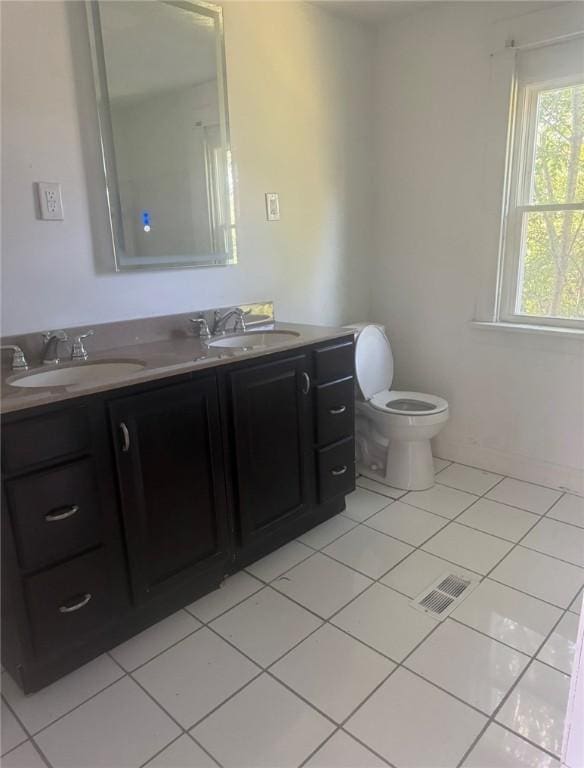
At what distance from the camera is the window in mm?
2250

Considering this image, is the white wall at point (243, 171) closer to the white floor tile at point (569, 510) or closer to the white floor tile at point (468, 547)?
the white floor tile at point (468, 547)

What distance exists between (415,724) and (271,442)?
0.97 meters

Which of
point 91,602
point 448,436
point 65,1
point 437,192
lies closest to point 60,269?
point 65,1

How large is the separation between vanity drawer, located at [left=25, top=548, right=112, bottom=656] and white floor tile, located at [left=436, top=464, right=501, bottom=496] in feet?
5.71

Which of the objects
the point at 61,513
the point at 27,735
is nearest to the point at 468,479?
the point at 61,513

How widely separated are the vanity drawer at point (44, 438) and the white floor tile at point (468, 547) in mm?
1412

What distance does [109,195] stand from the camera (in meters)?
1.84

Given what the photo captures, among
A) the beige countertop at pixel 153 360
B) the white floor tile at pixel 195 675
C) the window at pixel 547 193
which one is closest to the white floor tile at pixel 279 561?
the white floor tile at pixel 195 675

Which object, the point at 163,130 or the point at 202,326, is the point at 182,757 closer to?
the point at 202,326

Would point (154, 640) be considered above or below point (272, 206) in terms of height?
below

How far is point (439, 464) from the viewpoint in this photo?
9.45ft

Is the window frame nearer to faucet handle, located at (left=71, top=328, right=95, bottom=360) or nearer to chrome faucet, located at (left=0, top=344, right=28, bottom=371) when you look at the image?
faucet handle, located at (left=71, top=328, right=95, bottom=360)

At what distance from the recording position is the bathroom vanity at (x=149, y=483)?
4.50 ft

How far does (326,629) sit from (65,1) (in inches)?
84.8
